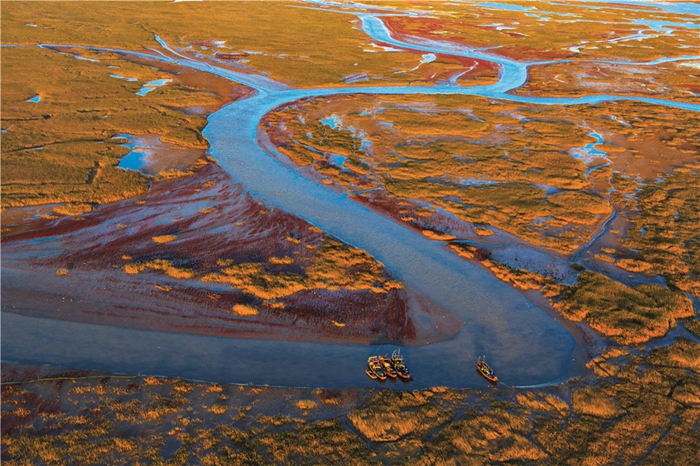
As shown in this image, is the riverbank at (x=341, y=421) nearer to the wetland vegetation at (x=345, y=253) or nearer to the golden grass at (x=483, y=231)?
the wetland vegetation at (x=345, y=253)

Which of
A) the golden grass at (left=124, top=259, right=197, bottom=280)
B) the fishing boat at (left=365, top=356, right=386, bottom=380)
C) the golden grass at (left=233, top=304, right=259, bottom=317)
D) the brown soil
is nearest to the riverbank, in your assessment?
the fishing boat at (left=365, top=356, right=386, bottom=380)

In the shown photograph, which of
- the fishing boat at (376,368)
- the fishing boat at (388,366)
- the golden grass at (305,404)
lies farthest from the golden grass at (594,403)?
the golden grass at (305,404)

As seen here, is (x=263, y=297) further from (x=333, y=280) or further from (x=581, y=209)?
(x=581, y=209)

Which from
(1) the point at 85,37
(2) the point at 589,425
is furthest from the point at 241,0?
(2) the point at 589,425

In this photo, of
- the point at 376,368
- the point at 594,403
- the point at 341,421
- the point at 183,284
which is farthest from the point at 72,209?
the point at 594,403

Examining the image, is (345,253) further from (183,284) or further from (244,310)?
(183,284)

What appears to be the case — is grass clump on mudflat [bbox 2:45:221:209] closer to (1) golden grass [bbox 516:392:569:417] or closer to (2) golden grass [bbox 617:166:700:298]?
(1) golden grass [bbox 516:392:569:417]
